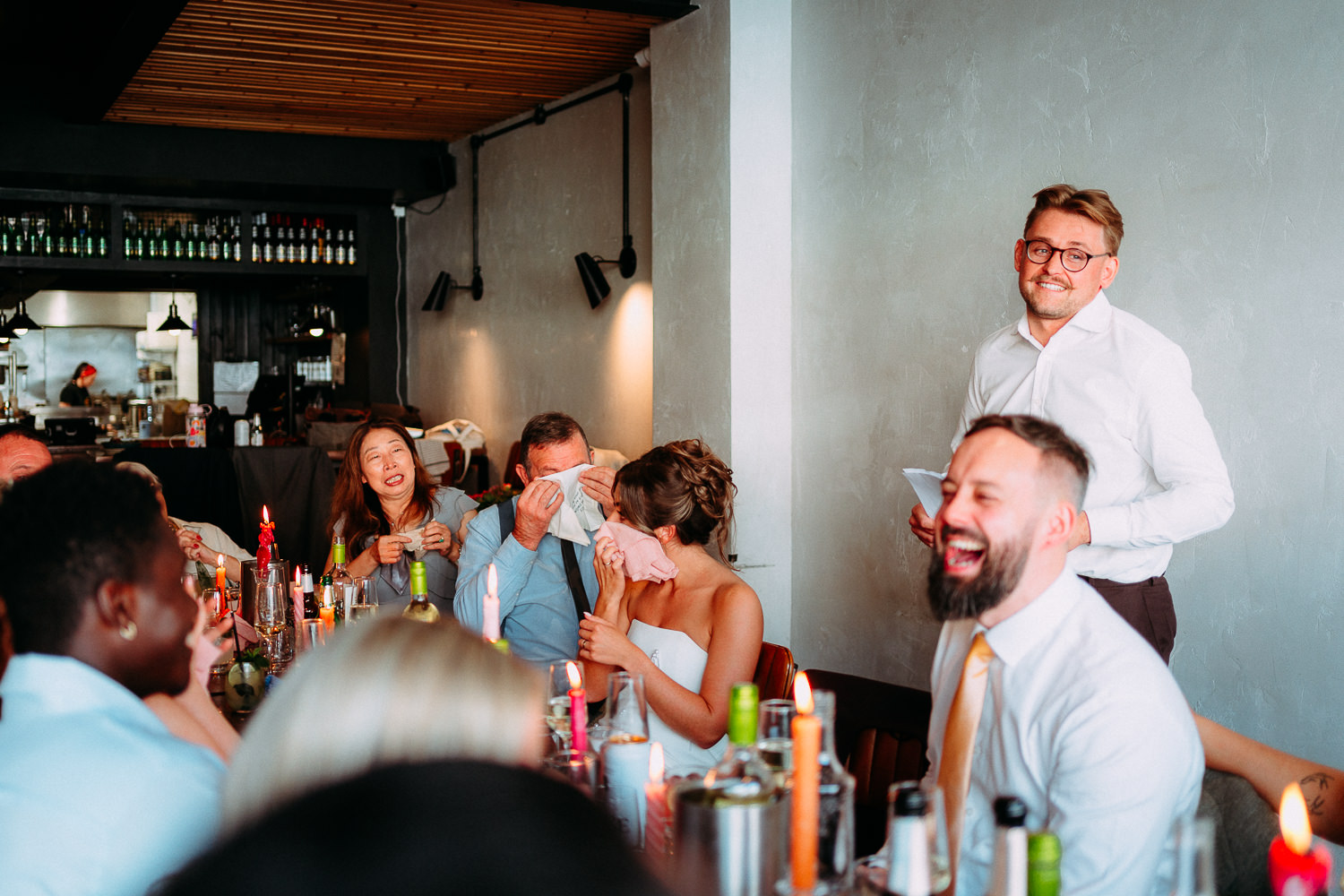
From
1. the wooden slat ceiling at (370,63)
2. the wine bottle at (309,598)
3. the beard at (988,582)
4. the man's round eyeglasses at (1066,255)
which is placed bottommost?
the wine bottle at (309,598)

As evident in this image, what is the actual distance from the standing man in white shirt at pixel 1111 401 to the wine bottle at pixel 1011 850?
142 centimetres

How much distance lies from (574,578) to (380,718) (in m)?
2.39

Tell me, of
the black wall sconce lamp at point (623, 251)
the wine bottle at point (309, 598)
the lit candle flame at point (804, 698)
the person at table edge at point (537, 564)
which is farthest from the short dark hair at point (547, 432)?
the black wall sconce lamp at point (623, 251)

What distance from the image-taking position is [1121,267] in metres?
3.14

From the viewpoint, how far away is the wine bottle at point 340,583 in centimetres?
274

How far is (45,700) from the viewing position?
1208 mm

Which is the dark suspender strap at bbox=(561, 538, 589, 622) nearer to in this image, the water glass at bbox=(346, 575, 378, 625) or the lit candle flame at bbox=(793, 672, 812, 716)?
the water glass at bbox=(346, 575, 378, 625)

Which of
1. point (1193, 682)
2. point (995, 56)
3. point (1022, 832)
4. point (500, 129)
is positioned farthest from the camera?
point (500, 129)

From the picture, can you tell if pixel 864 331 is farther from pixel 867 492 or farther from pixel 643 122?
pixel 643 122

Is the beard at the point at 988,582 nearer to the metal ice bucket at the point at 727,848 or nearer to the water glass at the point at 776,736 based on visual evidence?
the water glass at the point at 776,736

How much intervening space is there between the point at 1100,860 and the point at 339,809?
1061mm

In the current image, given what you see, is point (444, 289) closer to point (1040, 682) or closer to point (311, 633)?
point (311, 633)

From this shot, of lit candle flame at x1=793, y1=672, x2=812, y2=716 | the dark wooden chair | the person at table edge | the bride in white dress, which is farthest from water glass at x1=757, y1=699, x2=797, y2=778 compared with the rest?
the person at table edge

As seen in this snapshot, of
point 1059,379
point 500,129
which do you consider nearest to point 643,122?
point 500,129
